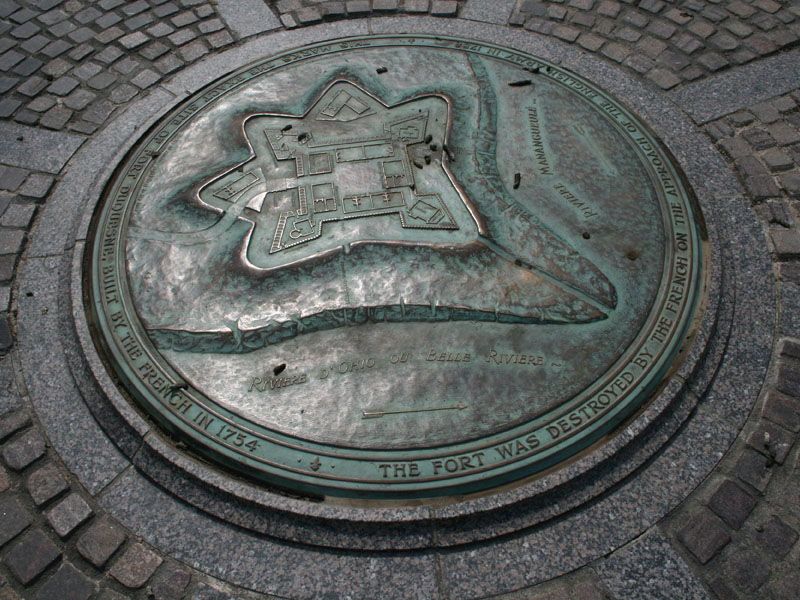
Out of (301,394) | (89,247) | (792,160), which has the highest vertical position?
(792,160)

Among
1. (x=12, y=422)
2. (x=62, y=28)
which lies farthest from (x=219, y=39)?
(x=12, y=422)

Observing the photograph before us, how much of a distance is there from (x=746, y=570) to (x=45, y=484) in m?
3.02

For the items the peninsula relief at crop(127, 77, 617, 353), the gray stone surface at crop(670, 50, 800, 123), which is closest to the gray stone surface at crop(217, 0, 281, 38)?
the peninsula relief at crop(127, 77, 617, 353)

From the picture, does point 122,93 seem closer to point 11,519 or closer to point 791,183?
point 11,519

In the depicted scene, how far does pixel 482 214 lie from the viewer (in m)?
3.02

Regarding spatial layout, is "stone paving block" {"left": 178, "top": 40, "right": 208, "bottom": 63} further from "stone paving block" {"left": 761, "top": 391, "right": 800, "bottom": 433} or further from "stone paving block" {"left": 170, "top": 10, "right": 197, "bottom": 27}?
"stone paving block" {"left": 761, "top": 391, "right": 800, "bottom": 433}

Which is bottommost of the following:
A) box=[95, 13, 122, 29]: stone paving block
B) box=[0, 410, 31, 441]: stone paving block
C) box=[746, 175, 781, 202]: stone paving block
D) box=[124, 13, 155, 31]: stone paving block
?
box=[0, 410, 31, 441]: stone paving block

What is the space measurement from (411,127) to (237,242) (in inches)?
49.4

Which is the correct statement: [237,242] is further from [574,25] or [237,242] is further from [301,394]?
[574,25]

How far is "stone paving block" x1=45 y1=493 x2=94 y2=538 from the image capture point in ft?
8.14

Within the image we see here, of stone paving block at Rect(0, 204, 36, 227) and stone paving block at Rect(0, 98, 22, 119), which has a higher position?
stone paving block at Rect(0, 98, 22, 119)

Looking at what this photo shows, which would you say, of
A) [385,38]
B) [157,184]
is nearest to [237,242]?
[157,184]

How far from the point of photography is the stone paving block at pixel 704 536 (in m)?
2.36

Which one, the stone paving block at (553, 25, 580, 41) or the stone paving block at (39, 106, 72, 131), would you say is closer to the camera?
the stone paving block at (39, 106, 72, 131)
